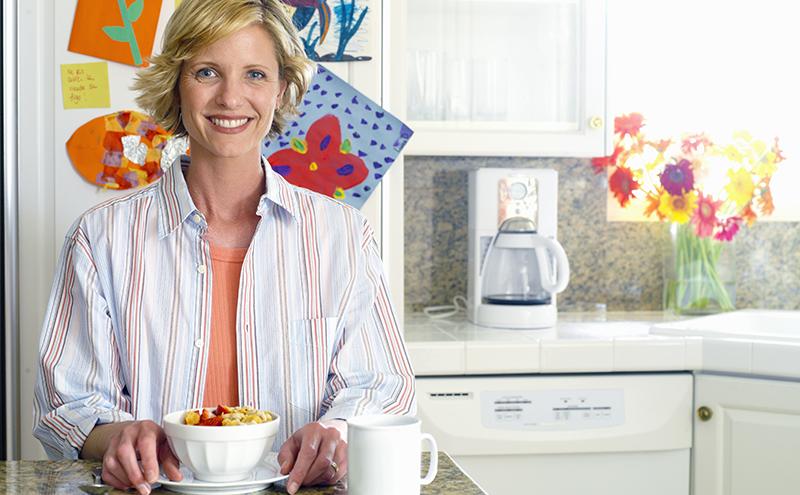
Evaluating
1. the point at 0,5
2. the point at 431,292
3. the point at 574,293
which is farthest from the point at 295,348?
the point at 574,293

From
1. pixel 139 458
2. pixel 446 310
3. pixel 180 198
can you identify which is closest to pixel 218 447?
pixel 139 458

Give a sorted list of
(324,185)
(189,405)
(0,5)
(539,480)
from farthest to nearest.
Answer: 1. (539,480)
2. (324,185)
3. (0,5)
4. (189,405)

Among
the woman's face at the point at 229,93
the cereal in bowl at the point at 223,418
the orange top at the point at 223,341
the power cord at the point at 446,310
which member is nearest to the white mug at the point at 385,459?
the cereal in bowl at the point at 223,418

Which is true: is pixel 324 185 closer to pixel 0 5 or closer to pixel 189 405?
pixel 189 405

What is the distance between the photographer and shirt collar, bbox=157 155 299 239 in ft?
3.46

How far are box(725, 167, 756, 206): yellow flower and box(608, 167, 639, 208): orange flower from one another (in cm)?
26

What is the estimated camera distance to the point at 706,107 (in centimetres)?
227

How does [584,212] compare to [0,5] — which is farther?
[584,212]

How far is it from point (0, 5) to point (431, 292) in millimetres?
1322

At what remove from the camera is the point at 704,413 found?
5.20 ft

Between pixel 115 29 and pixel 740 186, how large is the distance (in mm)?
1687

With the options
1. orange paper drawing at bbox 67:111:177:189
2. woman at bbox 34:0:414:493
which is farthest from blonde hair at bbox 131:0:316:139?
orange paper drawing at bbox 67:111:177:189

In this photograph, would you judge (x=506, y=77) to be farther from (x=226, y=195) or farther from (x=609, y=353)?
(x=226, y=195)

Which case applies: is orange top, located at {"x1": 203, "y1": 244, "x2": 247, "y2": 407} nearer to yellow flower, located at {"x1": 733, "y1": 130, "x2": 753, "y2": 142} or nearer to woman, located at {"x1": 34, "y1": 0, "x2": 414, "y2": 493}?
woman, located at {"x1": 34, "y1": 0, "x2": 414, "y2": 493}
